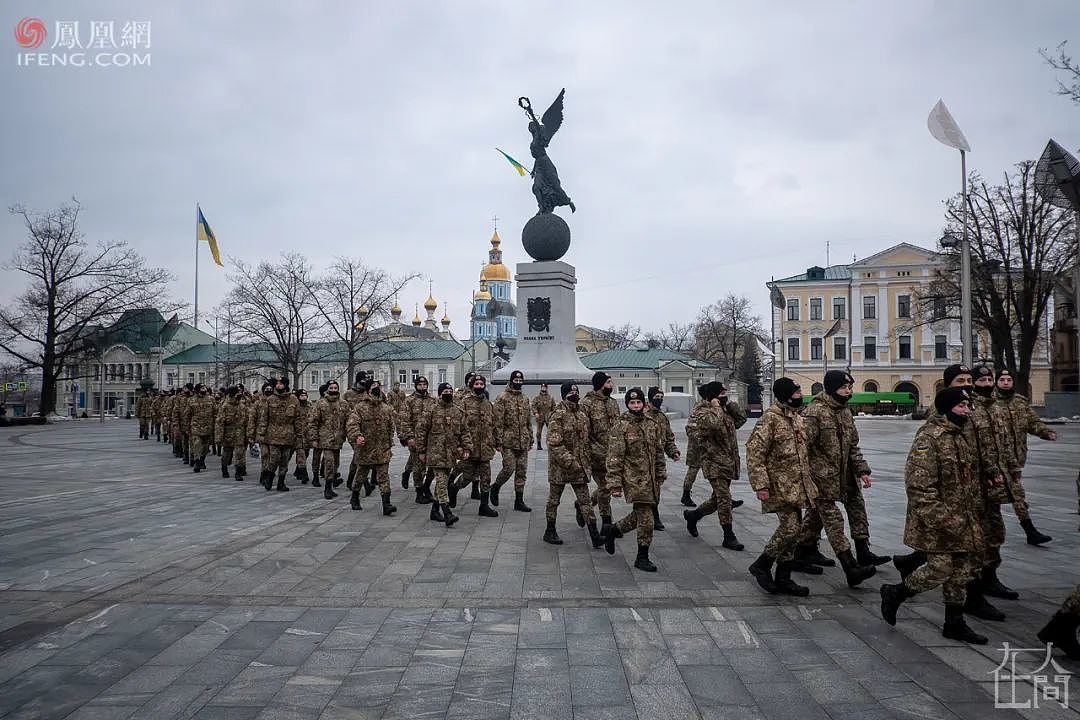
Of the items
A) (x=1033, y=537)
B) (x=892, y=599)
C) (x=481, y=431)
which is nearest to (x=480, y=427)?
(x=481, y=431)

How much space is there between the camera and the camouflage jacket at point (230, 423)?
15.1 m

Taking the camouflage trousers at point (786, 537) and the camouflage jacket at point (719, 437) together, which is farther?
the camouflage jacket at point (719, 437)

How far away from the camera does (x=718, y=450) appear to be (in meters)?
8.23

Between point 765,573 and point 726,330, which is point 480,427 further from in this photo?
point 726,330

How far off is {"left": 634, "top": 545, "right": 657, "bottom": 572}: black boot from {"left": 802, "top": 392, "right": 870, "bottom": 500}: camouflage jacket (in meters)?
1.70

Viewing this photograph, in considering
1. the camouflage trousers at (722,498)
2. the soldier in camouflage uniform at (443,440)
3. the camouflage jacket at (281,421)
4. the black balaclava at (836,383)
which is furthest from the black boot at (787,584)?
the camouflage jacket at (281,421)

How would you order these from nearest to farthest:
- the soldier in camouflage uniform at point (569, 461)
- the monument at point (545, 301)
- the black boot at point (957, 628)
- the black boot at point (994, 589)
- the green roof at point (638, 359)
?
the black boot at point (957, 628), the black boot at point (994, 589), the soldier in camouflage uniform at point (569, 461), the monument at point (545, 301), the green roof at point (638, 359)

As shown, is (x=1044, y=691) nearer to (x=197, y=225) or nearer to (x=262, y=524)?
(x=262, y=524)

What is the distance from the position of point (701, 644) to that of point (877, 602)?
185 cm

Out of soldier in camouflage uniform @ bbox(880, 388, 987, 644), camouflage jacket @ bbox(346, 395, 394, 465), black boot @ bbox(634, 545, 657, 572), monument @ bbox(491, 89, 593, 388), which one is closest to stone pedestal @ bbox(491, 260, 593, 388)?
monument @ bbox(491, 89, 593, 388)

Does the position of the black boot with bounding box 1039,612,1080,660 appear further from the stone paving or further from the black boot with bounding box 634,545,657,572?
the black boot with bounding box 634,545,657,572

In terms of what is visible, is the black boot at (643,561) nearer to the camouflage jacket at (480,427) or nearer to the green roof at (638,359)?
the camouflage jacket at (480,427)

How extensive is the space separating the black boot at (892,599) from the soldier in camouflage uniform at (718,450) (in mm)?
2663

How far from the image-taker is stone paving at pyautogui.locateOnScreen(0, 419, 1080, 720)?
413 cm
